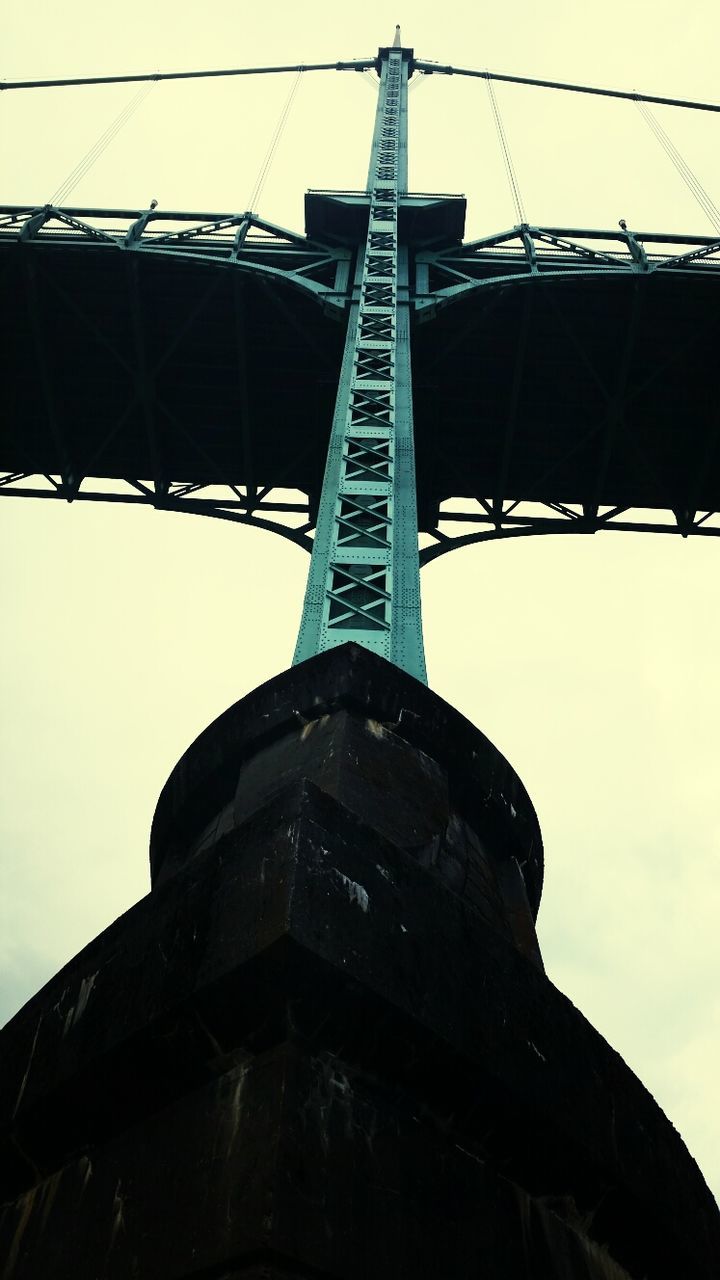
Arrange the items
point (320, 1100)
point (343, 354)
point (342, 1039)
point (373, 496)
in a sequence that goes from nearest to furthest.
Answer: point (320, 1100) < point (342, 1039) < point (373, 496) < point (343, 354)

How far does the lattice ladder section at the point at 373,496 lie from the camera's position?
577cm

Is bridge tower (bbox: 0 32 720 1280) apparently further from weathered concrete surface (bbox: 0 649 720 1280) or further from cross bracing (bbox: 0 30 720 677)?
cross bracing (bbox: 0 30 720 677)

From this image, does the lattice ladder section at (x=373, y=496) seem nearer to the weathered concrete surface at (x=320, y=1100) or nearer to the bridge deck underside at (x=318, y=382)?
the bridge deck underside at (x=318, y=382)

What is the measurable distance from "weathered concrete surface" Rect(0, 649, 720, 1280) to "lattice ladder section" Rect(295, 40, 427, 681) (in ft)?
8.63

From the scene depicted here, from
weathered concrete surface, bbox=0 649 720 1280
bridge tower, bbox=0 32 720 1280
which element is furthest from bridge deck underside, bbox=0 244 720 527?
weathered concrete surface, bbox=0 649 720 1280

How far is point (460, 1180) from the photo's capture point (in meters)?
2.53

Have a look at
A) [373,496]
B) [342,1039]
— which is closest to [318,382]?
[373,496]

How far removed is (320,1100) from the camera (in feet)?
7.66

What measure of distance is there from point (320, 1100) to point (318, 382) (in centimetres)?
1133

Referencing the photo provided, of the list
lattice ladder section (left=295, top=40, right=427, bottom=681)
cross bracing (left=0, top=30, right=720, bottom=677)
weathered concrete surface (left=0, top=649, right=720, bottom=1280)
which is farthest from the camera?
cross bracing (left=0, top=30, right=720, bottom=677)

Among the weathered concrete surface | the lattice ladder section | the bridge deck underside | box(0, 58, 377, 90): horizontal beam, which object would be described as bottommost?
the weathered concrete surface

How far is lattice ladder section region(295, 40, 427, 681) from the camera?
577 cm

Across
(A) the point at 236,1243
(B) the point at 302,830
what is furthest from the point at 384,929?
(A) the point at 236,1243

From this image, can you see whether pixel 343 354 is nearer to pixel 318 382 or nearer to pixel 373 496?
pixel 318 382
